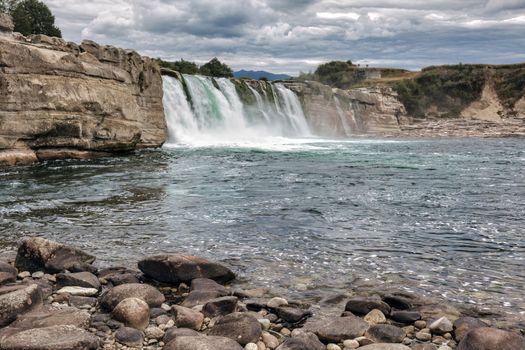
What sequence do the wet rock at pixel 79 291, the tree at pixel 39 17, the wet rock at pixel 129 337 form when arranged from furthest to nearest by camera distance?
the tree at pixel 39 17 < the wet rock at pixel 79 291 < the wet rock at pixel 129 337

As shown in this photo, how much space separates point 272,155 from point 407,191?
1492cm

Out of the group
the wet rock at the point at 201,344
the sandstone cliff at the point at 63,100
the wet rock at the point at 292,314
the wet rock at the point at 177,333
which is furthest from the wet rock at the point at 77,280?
the sandstone cliff at the point at 63,100

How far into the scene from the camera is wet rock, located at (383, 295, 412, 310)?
6.92 metres

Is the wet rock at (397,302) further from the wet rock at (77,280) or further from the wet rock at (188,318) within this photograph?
the wet rock at (77,280)

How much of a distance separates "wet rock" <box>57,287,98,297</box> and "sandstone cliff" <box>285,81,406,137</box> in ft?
179

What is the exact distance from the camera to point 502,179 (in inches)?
846

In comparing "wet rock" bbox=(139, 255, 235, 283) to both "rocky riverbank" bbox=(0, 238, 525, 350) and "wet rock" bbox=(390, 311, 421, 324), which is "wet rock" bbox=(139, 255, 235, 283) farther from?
"wet rock" bbox=(390, 311, 421, 324)

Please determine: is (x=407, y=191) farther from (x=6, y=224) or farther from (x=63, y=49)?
(x=63, y=49)

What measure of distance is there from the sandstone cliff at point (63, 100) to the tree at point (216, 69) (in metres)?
41.6

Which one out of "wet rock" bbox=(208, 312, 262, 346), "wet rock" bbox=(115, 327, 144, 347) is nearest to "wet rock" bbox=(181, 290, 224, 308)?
"wet rock" bbox=(208, 312, 262, 346)

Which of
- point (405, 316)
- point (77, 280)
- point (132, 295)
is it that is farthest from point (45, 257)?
point (405, 316)

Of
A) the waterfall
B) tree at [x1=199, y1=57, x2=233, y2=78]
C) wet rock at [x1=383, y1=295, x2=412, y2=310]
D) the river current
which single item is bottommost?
the river current

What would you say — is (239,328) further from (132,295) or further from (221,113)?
(221,113)

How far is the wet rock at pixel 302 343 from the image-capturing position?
214 inches
